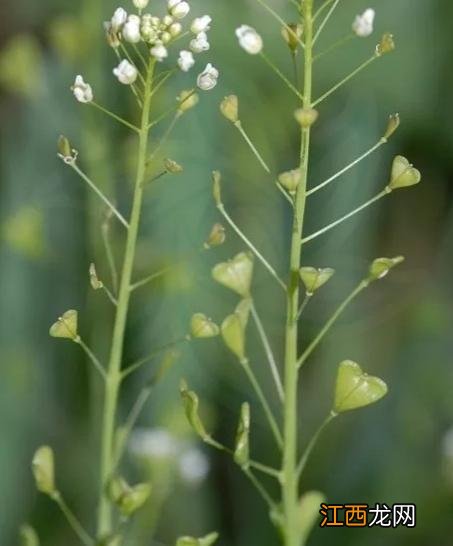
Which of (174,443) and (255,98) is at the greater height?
(255,98)

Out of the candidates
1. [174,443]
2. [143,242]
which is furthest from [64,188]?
[174,443]

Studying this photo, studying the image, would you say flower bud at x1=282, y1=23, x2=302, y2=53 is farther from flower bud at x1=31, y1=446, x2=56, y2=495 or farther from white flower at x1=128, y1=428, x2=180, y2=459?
white flower at x1=128, y1=428, x2=180, y2=459

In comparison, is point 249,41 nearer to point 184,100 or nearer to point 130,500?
point 184,100

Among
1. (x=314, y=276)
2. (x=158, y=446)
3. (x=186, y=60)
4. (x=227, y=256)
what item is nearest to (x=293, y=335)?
(x=314, y=276)

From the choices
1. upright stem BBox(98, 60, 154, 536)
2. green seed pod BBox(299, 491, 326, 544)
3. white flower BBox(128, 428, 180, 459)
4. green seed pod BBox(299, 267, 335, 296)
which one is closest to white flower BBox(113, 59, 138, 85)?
upright stem BBox(98, 60, 154, 536)

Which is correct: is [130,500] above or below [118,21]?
below

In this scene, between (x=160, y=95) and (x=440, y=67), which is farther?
(x=440, y=67)

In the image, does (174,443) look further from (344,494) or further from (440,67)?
(440,67)
